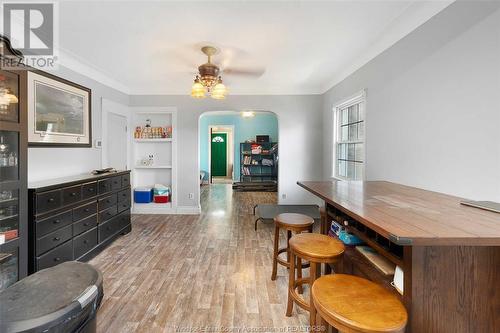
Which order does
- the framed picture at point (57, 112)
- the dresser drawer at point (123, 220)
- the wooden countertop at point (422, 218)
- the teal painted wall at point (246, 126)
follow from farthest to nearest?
the teal painted wall at point (246, 126)
the dresser drawer at point (123, 220)
the framed picture at point (57, 112)
the wooden countertop at point (422, 218)

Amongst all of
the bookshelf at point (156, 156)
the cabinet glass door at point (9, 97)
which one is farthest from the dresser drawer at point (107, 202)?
the bookshelf at point (156, 156)

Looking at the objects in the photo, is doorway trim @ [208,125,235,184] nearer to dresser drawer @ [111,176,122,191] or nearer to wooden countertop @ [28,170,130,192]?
dresser drawer @ [111,176,122,191]

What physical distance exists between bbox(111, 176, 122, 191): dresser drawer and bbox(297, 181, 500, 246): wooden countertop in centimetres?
288

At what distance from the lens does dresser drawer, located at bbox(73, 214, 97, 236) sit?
256cm

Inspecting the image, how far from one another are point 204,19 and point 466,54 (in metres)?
2.11

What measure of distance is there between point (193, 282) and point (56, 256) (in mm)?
1368

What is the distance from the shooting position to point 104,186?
3.05 m

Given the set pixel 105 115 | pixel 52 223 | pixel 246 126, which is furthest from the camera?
pixel 246 126

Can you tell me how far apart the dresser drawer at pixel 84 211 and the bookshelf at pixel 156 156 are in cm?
190

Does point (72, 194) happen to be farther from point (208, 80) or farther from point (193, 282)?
point (208, 80)

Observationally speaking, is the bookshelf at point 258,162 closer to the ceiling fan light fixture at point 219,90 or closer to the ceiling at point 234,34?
the ceiling at point 234,34

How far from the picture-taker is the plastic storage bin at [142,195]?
4.70 m

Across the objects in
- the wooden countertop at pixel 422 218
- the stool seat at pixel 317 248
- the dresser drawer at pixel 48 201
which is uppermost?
the wooden countertop at pixel 422 218

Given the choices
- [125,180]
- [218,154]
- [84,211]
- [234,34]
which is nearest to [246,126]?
[218,154]
